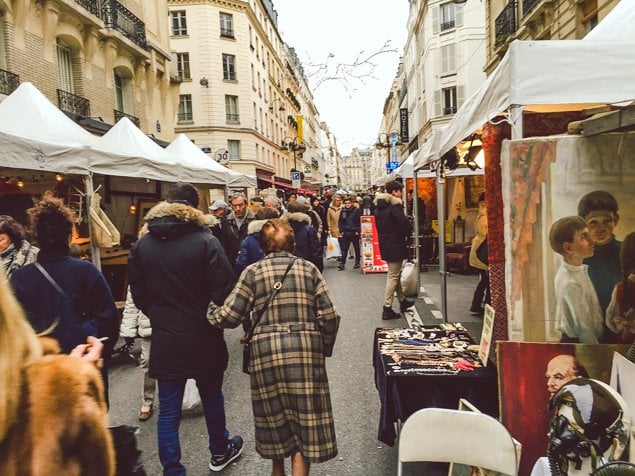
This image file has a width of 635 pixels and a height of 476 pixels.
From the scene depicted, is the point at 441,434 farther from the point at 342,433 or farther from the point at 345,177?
the point at 345,177

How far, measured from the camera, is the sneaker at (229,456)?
133 inches

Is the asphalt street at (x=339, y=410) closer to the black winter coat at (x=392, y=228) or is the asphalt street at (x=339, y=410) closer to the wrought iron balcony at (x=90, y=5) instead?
the black winter coat at (x=392, y=228)

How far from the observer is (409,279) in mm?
8305

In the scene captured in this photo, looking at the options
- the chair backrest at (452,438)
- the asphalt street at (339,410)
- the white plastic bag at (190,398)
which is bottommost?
the asphalt street at (339,410)

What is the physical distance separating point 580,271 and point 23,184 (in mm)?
8777

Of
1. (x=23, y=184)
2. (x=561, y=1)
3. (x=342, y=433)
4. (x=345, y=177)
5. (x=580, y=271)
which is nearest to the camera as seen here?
(x=580, y=271)

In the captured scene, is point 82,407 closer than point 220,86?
Yes

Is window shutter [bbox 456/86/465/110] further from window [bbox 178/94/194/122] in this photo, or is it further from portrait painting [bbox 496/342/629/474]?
portrait painting [bbox 496/342/629/474]

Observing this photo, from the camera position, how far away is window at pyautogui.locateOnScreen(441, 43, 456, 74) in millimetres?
31203

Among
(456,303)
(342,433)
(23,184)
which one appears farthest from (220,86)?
(342,433)

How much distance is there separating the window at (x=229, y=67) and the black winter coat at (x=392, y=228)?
28.8 metres

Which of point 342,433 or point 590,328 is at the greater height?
point 590,328

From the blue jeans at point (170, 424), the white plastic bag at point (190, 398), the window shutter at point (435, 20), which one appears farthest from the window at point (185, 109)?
the blue jeans at point (170, 424)

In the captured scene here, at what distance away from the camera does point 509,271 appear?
2.96 m
